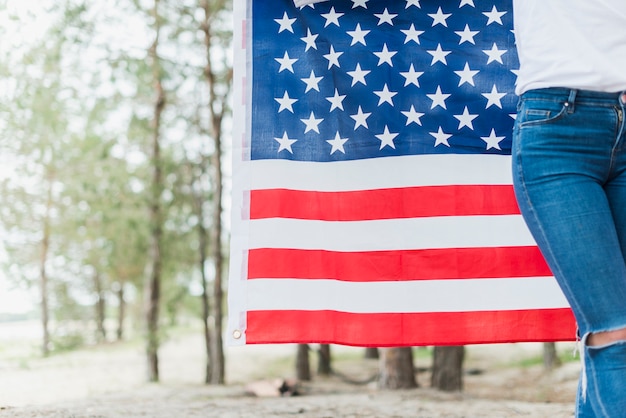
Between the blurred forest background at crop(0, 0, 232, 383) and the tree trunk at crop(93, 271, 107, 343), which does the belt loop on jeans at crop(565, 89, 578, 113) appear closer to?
the blurred forest background at crop(0, 0, 232, 383)

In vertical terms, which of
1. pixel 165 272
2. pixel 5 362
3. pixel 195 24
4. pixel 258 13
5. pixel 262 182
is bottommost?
pixel 5 362

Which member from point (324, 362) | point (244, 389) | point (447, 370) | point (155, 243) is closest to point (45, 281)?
point (155, 243)

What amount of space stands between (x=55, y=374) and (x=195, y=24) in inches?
317

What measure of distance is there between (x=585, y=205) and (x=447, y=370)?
28.5 ft

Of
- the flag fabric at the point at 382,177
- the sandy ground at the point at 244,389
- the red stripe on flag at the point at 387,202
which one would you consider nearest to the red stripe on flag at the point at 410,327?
the flag fabric at the point at 382,177

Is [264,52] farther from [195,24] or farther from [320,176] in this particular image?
[195,24]

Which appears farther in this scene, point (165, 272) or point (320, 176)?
point (165, 272)

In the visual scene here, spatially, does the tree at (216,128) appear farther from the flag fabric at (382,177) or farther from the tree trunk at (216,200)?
the flag fabric at (382,177)

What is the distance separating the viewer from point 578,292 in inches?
70.9

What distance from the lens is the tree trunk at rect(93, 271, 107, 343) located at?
2694 centimetres

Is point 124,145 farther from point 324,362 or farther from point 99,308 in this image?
point 99,308

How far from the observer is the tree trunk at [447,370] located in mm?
10016

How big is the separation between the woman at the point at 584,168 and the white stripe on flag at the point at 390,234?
1819mm

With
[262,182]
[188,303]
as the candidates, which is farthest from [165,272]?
[262,182]
